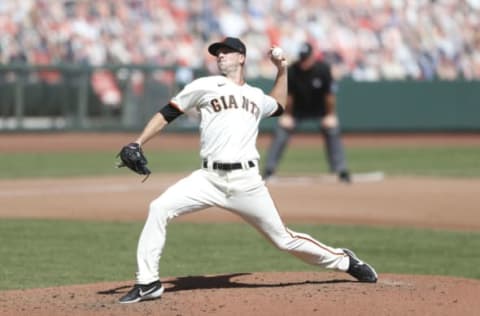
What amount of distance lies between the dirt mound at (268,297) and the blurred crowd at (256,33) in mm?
17092

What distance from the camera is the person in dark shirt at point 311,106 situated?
16875 millimetres

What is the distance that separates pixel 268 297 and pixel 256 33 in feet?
62.3

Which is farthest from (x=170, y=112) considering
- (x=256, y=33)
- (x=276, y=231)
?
(x=256, y=33)

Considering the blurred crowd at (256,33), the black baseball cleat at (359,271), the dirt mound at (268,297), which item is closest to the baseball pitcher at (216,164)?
the dirt mound at (268,297)

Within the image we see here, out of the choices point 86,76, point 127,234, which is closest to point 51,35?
point 86,76

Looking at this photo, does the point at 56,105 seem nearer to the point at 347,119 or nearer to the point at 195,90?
the point at 347,119

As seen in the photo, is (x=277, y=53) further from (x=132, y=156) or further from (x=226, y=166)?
(x=132, y=156)

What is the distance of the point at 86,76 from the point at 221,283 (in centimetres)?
1753

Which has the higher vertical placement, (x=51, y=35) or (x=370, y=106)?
(x=51, y=35)

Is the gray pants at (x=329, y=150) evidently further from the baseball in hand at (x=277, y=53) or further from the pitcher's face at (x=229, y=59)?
the pitcher's face at (x=229, y=59)

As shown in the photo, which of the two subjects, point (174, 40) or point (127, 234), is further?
point (174, 40)

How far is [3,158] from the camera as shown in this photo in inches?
880

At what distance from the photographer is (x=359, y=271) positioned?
329 inches

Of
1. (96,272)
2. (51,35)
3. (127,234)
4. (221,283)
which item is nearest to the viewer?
(221,283)
